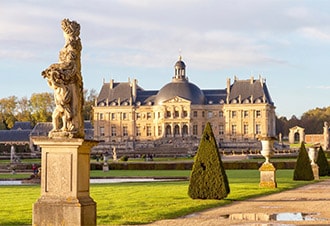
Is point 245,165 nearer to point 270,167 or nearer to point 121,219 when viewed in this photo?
point 270,167

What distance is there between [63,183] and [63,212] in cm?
32

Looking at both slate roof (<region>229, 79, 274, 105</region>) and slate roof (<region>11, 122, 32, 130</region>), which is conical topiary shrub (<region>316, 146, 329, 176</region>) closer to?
slate roof (<region>11, 122, 32, 130</region>)

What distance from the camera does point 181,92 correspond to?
84625mm

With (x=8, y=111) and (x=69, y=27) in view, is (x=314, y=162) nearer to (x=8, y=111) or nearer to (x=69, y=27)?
(x=69, y=27)

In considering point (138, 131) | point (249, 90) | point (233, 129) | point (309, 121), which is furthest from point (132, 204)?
point (309, 121)

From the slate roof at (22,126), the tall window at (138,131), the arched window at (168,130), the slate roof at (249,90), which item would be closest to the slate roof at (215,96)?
the slate roof at (249,90)

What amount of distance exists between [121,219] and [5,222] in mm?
1766

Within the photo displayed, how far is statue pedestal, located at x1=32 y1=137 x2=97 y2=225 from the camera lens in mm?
7539

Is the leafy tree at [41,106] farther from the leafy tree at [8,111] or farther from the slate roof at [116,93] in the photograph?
the slate roof at [116,93]

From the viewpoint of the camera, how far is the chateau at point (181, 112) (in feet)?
275

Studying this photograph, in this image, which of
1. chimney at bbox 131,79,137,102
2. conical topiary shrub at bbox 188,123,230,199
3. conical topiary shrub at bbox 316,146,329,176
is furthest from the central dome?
conical topiary shrub at bbox 188,123,230,199

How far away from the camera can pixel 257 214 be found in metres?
11.4

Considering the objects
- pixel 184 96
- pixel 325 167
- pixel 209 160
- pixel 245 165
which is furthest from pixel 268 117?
pixel 209 160

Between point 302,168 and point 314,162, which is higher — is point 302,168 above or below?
below
